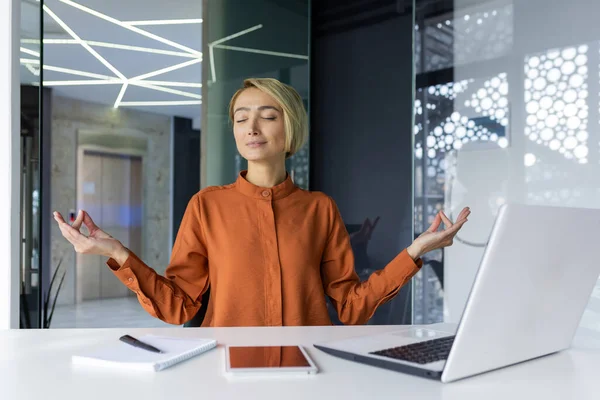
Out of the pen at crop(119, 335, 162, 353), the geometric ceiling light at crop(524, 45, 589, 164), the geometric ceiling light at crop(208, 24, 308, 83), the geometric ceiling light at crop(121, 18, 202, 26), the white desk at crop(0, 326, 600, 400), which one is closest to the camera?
the white desk at crop(0, 326, 600, 400)

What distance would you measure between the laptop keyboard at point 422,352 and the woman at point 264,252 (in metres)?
0.54

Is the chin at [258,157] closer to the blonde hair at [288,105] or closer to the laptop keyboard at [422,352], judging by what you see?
the blonde hair at [288,105]

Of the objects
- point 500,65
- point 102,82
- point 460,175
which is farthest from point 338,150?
point 102,82

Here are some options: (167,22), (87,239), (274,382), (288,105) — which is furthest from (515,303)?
(167,22)

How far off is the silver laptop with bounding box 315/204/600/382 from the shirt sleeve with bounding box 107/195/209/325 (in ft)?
2.23

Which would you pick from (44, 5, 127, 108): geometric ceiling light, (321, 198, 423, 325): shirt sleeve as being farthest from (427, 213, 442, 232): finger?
(44, 5, 127, 108): geometric ceiling light

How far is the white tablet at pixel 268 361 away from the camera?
88cm

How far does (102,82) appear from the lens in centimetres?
311

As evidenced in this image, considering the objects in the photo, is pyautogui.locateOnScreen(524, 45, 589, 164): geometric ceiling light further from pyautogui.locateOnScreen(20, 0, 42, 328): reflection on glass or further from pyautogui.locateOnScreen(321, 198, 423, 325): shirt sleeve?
pyautogui.locateOnScreen(20, 0, 42, 328): reflection on glass

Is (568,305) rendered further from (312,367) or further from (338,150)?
(338,150)

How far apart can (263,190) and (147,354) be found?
0.89 metres

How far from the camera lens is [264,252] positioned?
1.74 metres

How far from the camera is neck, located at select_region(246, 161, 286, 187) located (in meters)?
1.81

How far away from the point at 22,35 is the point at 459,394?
8.76ft
